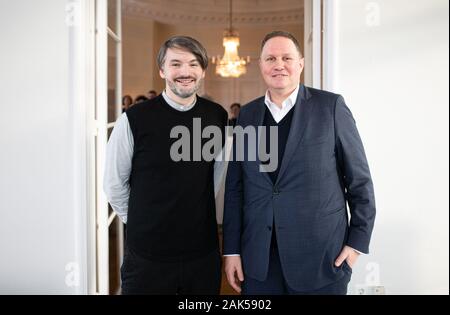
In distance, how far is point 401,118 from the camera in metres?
2.24

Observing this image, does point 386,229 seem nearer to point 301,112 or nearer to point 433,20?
point 301,112

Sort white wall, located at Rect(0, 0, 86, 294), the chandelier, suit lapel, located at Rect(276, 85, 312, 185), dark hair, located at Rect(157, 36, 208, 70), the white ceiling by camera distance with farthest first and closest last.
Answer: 1. the white ceiling
2. the chandelier
3. white wall, located at Rect(0, 0, 86, 294)
4. dark hair, located at Rect(157, 36, 208, 70)
5. suit lapel, located at Rect(276, 85, 312, 185)

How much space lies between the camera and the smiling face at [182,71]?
71.4 inches

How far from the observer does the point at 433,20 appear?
2211 mm

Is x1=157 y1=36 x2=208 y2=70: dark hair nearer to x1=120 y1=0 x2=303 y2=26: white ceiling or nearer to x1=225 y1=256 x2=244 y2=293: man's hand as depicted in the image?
x1=225 y1=256 x2=244 y2=293: man's hand

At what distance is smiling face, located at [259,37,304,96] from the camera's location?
1.69 meters

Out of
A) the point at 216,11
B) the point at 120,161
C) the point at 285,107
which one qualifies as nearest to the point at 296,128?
the point at 285,107

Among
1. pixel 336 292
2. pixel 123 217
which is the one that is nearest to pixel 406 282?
pixel 336 292

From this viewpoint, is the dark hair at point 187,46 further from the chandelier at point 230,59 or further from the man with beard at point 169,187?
the chandelier at point 230,59

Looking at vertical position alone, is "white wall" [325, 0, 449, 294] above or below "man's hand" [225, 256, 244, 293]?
above

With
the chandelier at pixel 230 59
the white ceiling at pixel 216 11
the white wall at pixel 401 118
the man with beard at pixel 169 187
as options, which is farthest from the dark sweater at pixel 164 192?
the white ceiling at pixel 216 11

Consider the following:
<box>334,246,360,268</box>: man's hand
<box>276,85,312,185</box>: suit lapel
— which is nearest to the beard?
<box>276,85,312,185</box>: suit lapel

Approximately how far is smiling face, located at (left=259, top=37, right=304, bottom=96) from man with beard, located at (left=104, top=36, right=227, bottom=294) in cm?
30

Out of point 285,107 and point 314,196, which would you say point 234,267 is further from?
point 285,107
